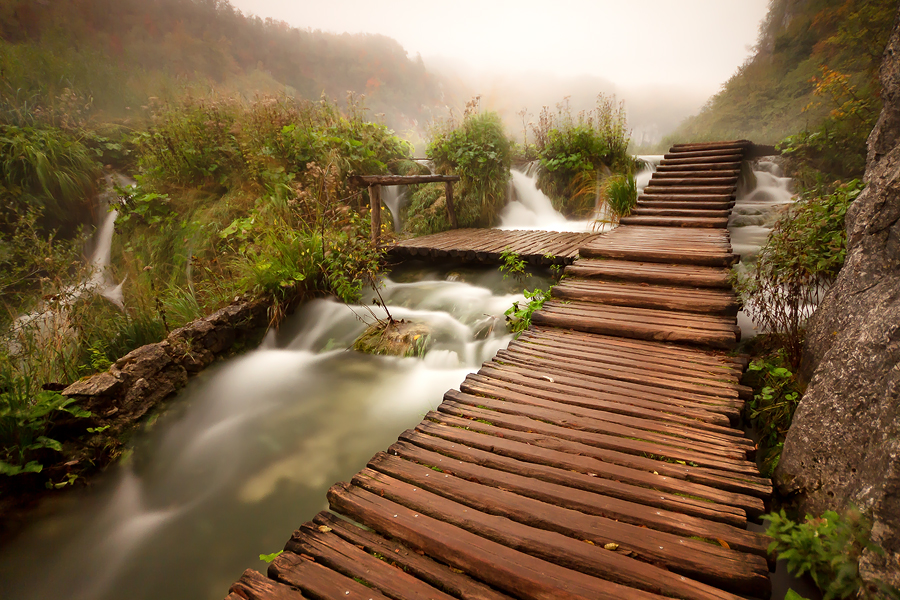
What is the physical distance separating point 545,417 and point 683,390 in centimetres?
88

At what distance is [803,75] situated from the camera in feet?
28.9

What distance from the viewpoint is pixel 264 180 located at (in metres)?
6.47

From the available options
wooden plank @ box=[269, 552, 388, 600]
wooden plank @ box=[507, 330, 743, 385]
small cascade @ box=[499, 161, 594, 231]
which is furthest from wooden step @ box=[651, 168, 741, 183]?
wooden plank @ box=[269, 552, 388, 600]

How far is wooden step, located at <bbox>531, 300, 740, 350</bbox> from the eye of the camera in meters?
2.87

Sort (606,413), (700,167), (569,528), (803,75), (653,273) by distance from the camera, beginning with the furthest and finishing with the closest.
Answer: (803,75), (700,167), (653,273), (606,413), (569,528)

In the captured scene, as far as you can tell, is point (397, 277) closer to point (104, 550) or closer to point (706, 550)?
point (104, 550)

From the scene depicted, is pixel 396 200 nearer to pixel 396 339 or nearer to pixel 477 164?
pixel 477 164

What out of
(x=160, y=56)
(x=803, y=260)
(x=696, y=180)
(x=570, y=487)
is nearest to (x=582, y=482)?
(x=570, y=487)

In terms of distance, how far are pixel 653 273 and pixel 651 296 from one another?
0.43 meters

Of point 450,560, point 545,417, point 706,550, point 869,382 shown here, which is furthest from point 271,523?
point 869,382

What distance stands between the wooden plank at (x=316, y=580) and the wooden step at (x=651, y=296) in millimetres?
2916

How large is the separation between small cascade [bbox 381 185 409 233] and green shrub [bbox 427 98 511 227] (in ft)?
2.70

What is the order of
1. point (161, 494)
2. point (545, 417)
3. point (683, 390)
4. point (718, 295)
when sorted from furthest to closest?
1. point (718, 295)
2. point (161, 494)
3. point (683, 390)
4. point (545, 417)

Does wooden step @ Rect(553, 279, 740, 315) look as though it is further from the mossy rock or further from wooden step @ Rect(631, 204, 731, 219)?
wooden step @ Rect(631, 204, 731, 219)
